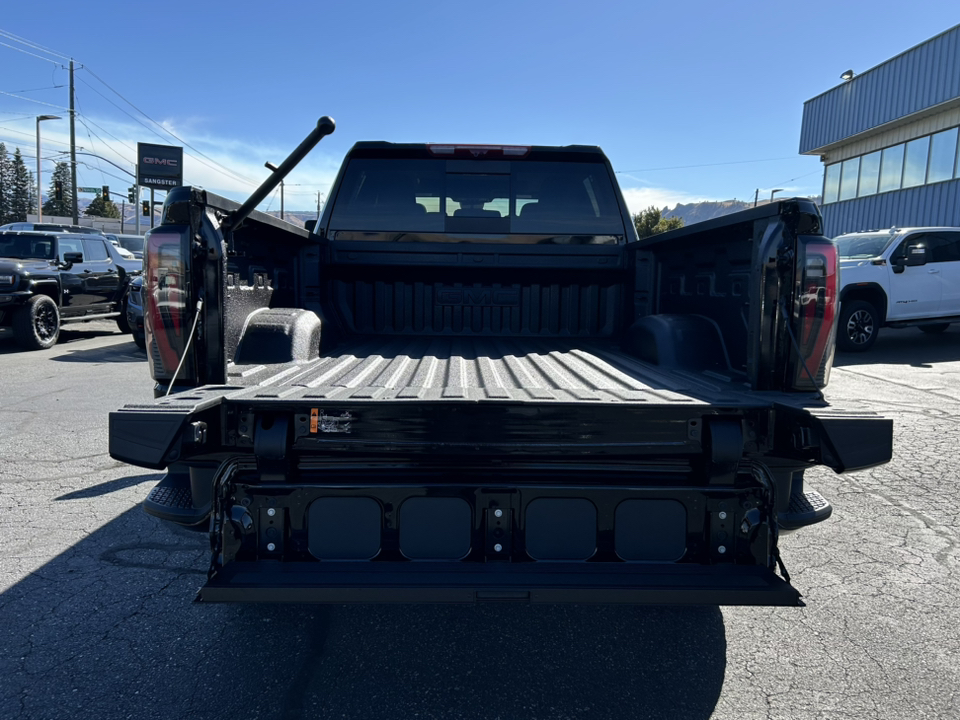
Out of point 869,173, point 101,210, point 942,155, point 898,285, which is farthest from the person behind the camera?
point 101,210

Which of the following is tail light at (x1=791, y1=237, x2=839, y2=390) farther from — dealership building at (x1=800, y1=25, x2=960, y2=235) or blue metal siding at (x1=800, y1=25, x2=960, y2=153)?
blue metal siding at (x1=800, y1=25, x2=960, y2=153)

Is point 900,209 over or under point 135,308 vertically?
over

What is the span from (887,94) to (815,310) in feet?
77.0

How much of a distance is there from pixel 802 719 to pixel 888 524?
95.2 inches

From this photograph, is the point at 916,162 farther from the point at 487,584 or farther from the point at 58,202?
the point at 58,202

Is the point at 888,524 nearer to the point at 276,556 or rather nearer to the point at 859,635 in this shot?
the point at 859,635

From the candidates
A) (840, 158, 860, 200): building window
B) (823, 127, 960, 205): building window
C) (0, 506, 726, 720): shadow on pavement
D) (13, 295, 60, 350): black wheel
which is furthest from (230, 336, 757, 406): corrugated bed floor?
(840, 158, 860, 200): building window

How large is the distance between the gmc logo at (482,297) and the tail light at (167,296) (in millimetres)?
2024

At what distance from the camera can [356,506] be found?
7.30 feet

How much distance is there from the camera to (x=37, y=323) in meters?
11.3

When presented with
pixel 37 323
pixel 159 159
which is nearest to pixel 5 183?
pixel 159 159

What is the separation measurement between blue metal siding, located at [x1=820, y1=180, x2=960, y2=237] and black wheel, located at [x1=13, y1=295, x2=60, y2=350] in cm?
1857

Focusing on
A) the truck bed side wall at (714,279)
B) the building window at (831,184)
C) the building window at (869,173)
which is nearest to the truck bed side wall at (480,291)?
the truck bed side wall at (714,279)

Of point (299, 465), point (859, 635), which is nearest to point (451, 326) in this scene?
point (299, 465)
